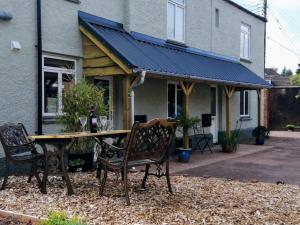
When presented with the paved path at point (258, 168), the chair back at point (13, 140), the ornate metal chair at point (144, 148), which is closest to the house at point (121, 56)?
the chair back at point (13, 140)

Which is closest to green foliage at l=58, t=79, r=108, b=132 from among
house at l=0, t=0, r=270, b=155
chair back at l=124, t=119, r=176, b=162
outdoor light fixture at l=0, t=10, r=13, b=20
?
house at l=0, t=0, r=270, b=155

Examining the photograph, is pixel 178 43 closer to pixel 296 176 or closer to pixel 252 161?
pixel 252 161

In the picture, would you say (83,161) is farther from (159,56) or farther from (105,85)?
(159,56)

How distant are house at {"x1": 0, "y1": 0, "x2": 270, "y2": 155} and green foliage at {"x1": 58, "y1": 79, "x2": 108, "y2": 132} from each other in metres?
0.64

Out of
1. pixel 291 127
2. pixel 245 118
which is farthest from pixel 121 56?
pixel 291 127

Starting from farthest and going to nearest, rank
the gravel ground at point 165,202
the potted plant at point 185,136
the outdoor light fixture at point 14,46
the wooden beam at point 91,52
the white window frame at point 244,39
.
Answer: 1. the white window frame at point 244,39
2. the potted plant at point 185,136
3. the wooden beam at point 91,52
4. the outdoor light fixture at point 14,46
5. the gravel ground at point 165,202

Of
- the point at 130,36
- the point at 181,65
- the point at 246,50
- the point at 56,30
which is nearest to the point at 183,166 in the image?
the point at 181,65

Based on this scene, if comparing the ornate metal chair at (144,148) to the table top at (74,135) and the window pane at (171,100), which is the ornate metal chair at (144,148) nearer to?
the table top at (74,135)

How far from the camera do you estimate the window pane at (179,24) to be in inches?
570

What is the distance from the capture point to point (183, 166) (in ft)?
35.7

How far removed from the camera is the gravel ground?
5344mm

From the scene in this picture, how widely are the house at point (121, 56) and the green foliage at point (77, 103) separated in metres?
0.64

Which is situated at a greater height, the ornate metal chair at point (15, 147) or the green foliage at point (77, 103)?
the green foliage at point (77, 103)

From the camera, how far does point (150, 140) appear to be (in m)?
6.38
